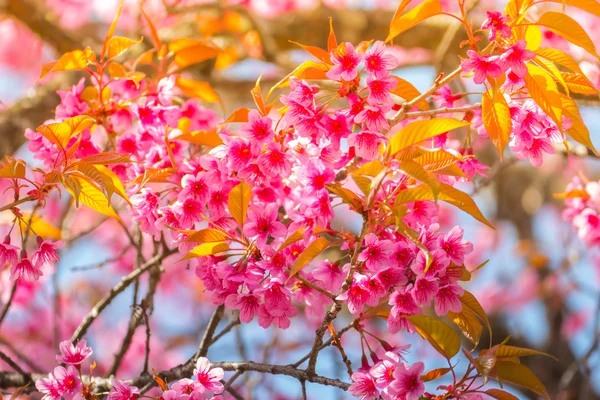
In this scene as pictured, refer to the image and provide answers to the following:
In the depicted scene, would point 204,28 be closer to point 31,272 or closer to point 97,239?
point 31,272

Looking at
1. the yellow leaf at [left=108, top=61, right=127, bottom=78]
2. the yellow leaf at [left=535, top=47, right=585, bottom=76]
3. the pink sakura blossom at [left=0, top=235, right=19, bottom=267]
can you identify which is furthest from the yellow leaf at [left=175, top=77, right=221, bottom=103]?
the yellow leaf at [left=535, top=47, right=585, bottom=76]

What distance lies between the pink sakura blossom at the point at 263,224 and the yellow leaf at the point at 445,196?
232 mm

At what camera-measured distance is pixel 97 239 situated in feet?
14.7

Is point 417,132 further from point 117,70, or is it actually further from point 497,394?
point 117,70

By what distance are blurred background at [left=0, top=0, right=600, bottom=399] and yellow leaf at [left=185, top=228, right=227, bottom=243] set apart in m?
0.74

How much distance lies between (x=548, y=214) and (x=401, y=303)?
423 cm

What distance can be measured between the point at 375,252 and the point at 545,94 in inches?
15.1

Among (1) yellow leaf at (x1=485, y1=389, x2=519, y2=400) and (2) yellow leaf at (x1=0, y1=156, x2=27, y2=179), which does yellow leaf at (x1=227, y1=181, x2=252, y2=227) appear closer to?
(2) yellow leaf at (x1=0, y1=156, x2=27, y2=179)

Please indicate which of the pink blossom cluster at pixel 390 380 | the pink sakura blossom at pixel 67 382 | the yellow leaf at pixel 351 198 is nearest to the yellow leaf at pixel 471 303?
the pink blossom cluster at pixel 390 380

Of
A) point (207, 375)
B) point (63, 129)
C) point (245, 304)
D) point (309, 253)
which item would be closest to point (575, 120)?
point (309, 253)

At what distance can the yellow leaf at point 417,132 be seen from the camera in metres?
0.94

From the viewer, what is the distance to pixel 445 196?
0.94 metres

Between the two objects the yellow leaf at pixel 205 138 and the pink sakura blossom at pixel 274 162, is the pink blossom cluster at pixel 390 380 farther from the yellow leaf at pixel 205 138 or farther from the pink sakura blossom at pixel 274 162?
the yellow leaf at pixel 205 138

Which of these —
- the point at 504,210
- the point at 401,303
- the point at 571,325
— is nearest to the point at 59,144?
the point at 401,303
